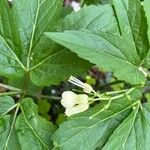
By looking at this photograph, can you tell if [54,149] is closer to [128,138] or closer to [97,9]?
[128,138]

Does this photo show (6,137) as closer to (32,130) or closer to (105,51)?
(32,130)

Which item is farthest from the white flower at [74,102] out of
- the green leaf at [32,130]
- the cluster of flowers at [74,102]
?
the green leaf at [32,130]

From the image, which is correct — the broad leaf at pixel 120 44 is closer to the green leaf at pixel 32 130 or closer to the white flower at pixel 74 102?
the white flower at pixel 74 102

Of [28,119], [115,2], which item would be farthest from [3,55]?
[115,2]

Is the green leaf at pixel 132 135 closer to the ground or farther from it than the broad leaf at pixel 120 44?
closer to the ground

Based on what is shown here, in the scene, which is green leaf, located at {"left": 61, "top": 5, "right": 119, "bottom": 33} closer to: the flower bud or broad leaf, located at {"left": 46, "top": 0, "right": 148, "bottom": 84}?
broad leaf, located at {"left": 46, "top": 0, "right": 148, "bottom": 84}

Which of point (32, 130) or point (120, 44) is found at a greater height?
point (120, 44)

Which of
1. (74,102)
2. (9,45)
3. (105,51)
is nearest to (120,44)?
(105,51)

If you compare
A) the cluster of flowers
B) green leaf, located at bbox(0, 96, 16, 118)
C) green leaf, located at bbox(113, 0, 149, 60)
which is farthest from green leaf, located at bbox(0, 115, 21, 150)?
green leaf, located at bbox(113, 0, 149, 60)
